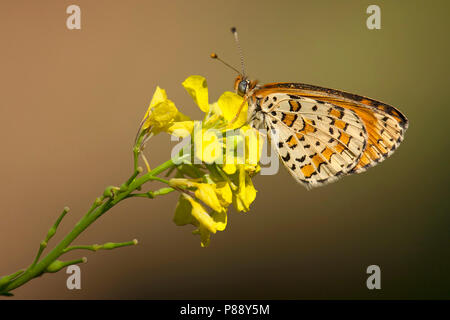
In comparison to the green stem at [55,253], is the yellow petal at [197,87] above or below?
above

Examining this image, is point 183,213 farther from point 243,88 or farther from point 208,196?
point 243,88

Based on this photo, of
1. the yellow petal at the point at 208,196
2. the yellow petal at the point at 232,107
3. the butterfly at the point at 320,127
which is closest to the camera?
the yellow petal at the point at 208,196

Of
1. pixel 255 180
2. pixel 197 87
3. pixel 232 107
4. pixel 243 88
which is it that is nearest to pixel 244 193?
pixel 232 107

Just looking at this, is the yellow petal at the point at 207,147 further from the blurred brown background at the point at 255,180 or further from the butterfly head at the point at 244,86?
the blurred brown background at the point at 255,180

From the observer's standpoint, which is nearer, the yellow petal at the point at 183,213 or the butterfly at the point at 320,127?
the yellow petal at the point at 183,213

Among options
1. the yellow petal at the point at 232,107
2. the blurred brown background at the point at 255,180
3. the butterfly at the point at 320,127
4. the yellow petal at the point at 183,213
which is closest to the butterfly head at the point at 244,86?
the butterfly at the point at 320,127

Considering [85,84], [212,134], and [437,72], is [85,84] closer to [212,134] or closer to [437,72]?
[212,134]

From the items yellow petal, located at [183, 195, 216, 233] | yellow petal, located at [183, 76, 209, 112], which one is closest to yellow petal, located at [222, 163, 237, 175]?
yellow petal, located at [183, 195, 216, 233]
